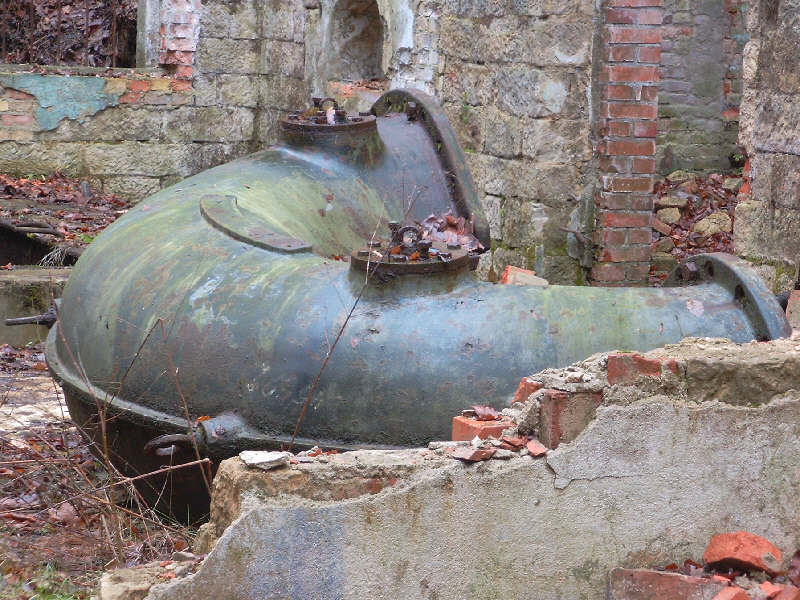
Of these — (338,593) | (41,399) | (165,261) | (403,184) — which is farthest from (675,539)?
(41,399)

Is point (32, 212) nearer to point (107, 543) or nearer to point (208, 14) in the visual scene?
point (208, 14)

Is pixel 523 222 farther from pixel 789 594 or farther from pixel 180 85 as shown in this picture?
pixel 789 594

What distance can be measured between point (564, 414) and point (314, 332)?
912 millimetres

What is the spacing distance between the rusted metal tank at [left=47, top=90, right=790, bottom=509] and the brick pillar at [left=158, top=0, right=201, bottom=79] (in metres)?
5.21

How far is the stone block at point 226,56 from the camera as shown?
8.83m

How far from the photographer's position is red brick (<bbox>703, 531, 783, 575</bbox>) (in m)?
2.63

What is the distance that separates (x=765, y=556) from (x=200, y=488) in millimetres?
1614

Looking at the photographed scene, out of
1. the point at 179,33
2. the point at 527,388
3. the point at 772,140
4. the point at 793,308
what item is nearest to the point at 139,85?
the point at 179,33

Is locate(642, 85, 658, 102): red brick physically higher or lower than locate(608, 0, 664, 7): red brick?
lower

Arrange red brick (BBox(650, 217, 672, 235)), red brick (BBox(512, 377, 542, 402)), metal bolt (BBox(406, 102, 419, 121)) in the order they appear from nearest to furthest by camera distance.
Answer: red brick (BBox(512, 377, 542, 402)) < metal bolt (BBox(406, 102, 419, 121)) < red brick (BBox(650, 217, 672, 235))

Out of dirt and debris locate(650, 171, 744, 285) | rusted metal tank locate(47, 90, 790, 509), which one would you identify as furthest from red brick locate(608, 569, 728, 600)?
dirt and debris locate(650, 171, 744, 285)

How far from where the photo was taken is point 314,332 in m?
3.26

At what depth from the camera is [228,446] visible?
3238 millimetres

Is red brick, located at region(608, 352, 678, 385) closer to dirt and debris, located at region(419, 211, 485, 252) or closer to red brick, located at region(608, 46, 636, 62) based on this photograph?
dirt and debris, located at region(419, 211, 485, 252)
